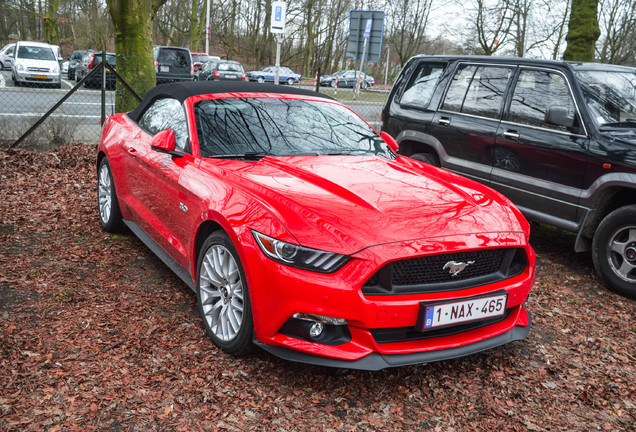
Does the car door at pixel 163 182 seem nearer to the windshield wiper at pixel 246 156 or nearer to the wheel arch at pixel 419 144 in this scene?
the windshield wiper at pixel 246 156

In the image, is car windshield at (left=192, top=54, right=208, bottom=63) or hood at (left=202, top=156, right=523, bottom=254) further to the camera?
car windshield at (left=192, top=54, right=208, bottom=63)

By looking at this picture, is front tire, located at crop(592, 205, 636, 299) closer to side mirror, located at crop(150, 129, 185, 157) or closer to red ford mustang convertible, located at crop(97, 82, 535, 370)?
red ford mustang convertible, located at crop(97, 82, 535, 370)

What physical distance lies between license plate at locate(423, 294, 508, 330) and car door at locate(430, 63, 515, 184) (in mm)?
2995

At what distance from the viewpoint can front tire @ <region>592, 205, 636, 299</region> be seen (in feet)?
15.4

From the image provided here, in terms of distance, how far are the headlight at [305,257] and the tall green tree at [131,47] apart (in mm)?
7848

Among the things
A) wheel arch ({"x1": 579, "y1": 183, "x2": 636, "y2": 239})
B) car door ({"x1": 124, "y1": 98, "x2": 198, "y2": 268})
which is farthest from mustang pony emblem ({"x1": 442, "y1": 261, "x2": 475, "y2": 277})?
wheel arch ({"x1": 579, "y1": 183, "x2": 636, "y2": 239})

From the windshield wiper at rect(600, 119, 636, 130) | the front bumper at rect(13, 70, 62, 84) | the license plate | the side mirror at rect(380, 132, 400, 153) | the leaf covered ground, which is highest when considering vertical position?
the windshield wiper at rect(600, 119, 636, 130)

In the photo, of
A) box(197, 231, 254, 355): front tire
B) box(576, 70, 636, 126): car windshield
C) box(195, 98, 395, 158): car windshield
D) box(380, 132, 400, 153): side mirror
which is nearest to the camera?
box(197, 231, 254, 355): front tire

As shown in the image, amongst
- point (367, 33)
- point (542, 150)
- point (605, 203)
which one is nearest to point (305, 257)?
point (605, 203)

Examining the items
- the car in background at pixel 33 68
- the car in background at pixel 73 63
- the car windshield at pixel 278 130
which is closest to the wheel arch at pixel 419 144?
the car windshield at pixel 278 130

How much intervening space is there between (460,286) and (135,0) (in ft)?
29.1

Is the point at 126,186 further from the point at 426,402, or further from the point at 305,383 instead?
the point at 426,402

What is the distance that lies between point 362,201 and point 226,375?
1.27m

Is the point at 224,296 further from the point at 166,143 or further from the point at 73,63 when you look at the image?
the point at 73,63
